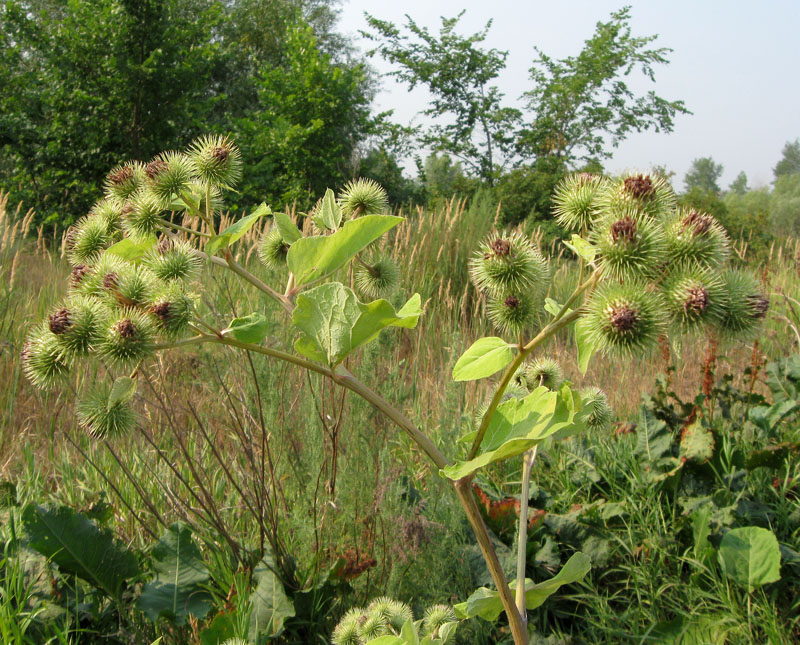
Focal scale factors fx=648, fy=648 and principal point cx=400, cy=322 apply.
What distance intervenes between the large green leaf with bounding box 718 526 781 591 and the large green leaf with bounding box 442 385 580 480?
1593 millimetres

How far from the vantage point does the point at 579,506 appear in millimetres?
2562

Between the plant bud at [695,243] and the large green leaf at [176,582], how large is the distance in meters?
1.62

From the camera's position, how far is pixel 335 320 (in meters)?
0.90

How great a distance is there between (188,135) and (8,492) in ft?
58.1

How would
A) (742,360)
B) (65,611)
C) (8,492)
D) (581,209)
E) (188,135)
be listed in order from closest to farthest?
(581,209) < (65,611) < (8,492) < (742,360) < (188,135)

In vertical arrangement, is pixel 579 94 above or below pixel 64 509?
above

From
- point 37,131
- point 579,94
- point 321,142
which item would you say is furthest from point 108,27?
point 579,94

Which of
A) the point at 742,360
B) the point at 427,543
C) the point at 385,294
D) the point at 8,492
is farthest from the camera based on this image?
the point at 742,360

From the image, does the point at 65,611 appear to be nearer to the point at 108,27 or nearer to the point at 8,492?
the point at 8,492

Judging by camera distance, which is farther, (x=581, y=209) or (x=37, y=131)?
(x=37, y=131)

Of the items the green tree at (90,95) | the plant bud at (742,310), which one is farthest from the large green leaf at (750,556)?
the green tree at (90,95)

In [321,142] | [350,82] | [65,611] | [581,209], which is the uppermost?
[350,82]

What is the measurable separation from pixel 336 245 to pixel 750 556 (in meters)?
2.00

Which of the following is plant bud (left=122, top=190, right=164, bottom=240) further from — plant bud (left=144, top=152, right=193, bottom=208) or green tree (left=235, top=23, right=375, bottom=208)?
green tree (left=235, top=23, right=375, bottom=208)
